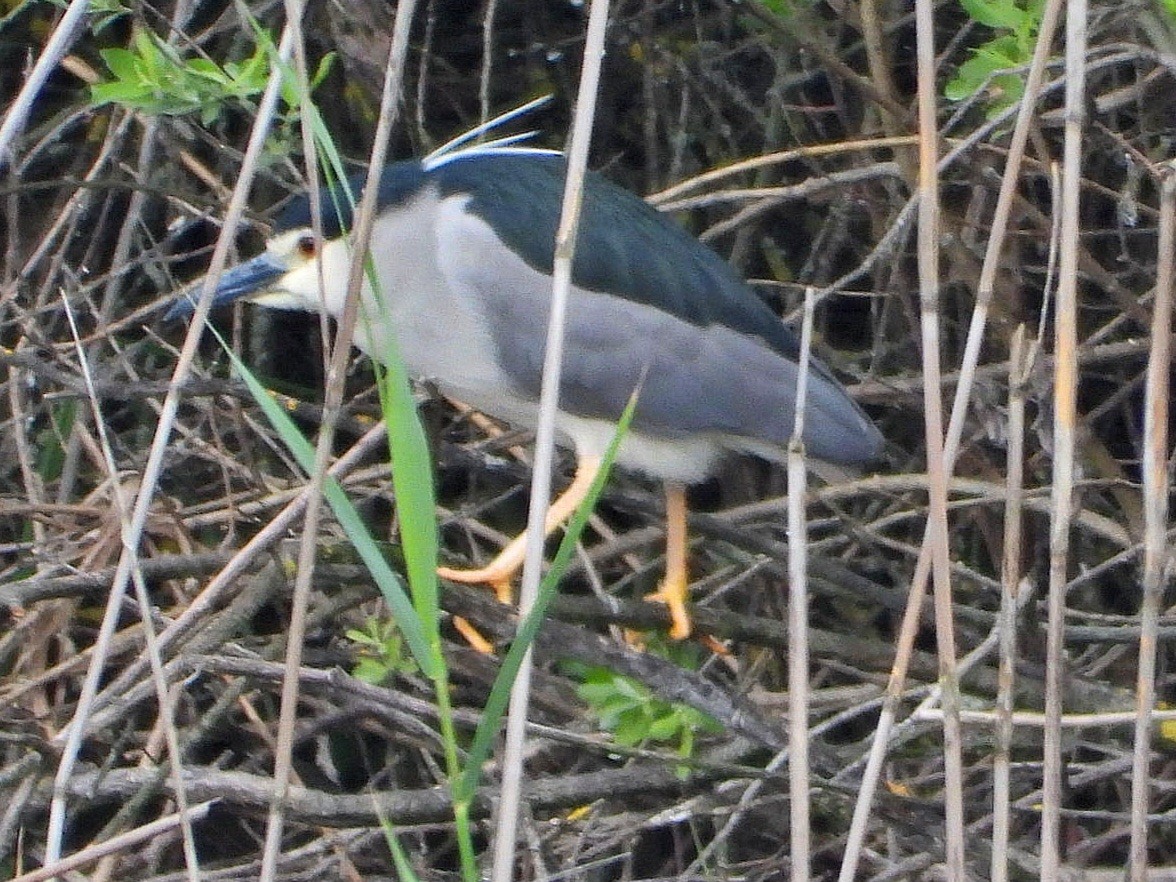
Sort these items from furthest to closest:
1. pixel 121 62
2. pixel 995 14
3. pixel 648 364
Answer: pixel 648 364, pixel 121 62, pixel 995 14

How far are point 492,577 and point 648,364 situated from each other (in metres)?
0.29

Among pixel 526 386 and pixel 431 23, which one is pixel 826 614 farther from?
pixel 431 23

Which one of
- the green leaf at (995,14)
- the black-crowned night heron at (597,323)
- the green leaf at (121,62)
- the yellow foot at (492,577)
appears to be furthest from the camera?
the black-crowned night heron at (597,323)

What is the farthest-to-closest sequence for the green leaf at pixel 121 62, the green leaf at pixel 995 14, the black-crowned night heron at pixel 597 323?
the black-crowned night heron at pixel 597 323 < the green leaf at pixel 121 62 < the green leaf at pixel 995 14

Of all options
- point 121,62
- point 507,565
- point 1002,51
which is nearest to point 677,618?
point 507,565

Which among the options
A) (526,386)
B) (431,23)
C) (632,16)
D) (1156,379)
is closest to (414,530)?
(1156,379)

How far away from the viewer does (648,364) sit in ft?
5.73

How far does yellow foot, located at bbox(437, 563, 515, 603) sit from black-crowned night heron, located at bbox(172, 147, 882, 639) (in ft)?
0.28

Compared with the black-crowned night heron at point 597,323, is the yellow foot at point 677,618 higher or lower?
lower

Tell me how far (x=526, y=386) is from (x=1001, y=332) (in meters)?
0.47

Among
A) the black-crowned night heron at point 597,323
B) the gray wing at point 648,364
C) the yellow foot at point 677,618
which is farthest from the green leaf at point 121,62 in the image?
the yellow foot at point 677,618

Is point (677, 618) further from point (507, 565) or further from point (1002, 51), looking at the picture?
point (1002, 51)

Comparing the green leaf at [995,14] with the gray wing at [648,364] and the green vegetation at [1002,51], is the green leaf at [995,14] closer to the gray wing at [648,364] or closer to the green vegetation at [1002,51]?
the green vegetation at [1002,51]

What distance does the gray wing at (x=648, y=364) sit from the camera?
1753mm
